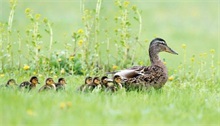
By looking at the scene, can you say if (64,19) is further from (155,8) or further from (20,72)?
(20,72)

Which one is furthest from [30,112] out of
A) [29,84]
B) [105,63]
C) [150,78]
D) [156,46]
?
[105,63]

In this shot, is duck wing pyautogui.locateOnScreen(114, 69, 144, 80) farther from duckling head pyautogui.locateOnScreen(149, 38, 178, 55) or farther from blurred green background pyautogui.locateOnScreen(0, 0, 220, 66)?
blurred green background pyautogui.locateOnScreen(0, 0, 220, 66)

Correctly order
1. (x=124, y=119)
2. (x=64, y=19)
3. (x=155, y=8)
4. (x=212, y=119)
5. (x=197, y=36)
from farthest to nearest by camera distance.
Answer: (x=155, y=8) → (x=64, y=19) → (x=197, y=36) → (x=212, y=119) → (x=124, y=119)

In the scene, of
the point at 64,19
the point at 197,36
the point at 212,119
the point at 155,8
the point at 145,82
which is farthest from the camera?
the point at 155,8

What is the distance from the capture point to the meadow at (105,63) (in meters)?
7.62

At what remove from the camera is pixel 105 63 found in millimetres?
14258

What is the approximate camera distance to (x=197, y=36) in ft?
77.1

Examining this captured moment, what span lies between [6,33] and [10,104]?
278 inches

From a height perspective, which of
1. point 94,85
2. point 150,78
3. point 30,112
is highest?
point 150,78

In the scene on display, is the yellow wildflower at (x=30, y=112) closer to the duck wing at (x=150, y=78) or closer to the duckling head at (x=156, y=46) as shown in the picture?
the duck wing at (x=150, y=78)

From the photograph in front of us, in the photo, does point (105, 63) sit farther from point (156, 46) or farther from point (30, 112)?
point (30, 112)

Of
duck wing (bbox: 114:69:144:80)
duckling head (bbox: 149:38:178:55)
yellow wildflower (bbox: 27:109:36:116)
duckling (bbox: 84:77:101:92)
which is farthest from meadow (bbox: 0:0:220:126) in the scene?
duckling head (bbox: 149:38:178:55)

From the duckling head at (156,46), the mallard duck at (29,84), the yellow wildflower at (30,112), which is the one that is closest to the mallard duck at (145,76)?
the duckling head at (156,46)

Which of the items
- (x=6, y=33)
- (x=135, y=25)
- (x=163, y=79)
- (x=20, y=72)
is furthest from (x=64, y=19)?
(x=163, y=79)
